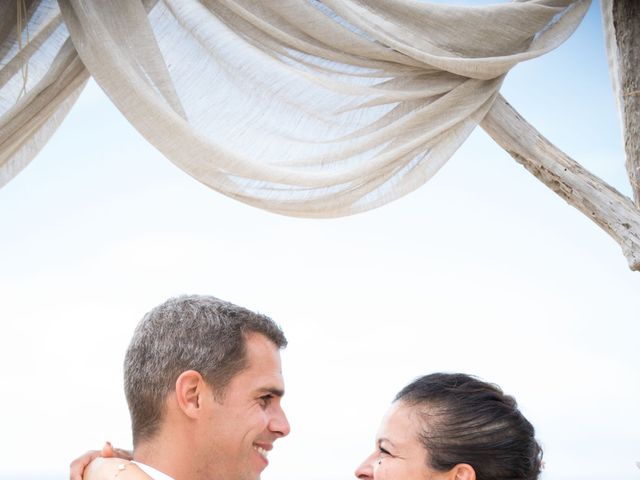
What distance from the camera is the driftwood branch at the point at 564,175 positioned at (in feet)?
9.11

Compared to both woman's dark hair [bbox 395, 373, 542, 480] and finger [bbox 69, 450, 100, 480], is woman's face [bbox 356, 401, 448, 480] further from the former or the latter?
finger [bbox 69, 450, 100, 480]

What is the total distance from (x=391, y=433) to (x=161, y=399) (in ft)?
1.53

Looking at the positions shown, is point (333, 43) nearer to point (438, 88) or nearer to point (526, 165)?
point (438, 88)

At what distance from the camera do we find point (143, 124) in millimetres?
2285

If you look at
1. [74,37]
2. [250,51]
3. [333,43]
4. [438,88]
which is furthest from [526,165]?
[74,37]

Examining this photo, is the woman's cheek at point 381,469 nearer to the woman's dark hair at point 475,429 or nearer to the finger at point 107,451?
the woman's dark hair at point 475,429

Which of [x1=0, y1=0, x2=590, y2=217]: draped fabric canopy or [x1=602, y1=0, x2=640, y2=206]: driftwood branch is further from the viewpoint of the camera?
[x1=602, y1=0, x2=640, y2=206]: driftwood branch

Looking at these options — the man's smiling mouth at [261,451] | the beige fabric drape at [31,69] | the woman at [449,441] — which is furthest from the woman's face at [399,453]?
the beige fabric drape at [31,69]

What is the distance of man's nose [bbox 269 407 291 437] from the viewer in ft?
6.10

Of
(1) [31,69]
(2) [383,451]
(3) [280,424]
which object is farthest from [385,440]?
(1) [31,69]

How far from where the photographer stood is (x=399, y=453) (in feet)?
5.64

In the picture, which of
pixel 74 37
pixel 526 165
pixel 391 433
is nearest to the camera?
pixel 391 433

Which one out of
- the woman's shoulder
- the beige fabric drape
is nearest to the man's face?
the woman's shoulder

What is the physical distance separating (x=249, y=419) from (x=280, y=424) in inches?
4.3
